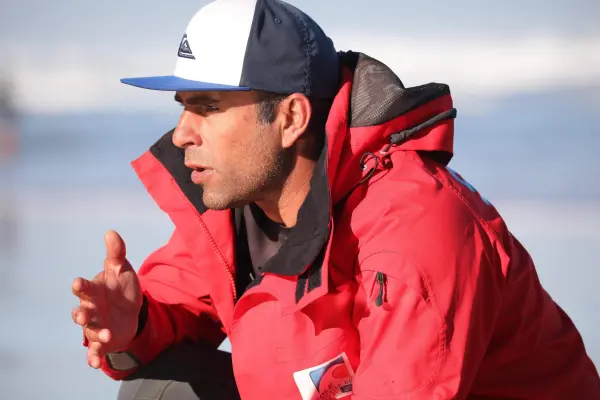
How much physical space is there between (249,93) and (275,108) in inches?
2.5

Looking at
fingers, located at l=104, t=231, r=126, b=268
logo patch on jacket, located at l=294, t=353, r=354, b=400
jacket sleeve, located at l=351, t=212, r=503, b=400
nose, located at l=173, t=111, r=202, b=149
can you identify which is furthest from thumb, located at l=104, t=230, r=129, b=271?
jacket sleeve, located at l=351, t=212, r=503, b=400

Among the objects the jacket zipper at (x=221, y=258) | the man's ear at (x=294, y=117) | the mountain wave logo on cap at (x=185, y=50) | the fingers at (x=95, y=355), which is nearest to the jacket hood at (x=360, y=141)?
the man's ear at (x=294, y=117)

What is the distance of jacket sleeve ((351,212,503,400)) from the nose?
547 mm

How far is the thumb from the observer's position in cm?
227

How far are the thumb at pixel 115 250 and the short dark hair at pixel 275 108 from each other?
0.42m

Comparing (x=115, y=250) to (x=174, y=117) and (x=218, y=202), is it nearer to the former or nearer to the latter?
(x=218, y=202)

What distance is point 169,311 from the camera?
2521 mm

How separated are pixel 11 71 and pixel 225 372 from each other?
3.93 metres

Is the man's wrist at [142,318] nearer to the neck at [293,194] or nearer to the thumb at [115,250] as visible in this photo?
the thumb at [115,250]

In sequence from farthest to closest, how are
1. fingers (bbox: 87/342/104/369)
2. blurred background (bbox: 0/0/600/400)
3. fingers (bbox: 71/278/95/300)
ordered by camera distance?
blurred background (bbox: 0/0/600/400), fingers (bbox: 87/342/104/369), fingers (bbox: 71/278/95/300)

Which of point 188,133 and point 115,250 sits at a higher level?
point 188,133

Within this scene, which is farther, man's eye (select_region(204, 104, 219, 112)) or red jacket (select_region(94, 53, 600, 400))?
man's eye (select_region(204, 104, 219, 112))

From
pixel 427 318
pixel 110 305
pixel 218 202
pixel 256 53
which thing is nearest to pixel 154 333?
pixel 110 305

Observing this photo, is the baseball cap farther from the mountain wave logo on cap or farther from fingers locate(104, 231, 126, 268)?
fingers locate(104, 231, 126, 268)
